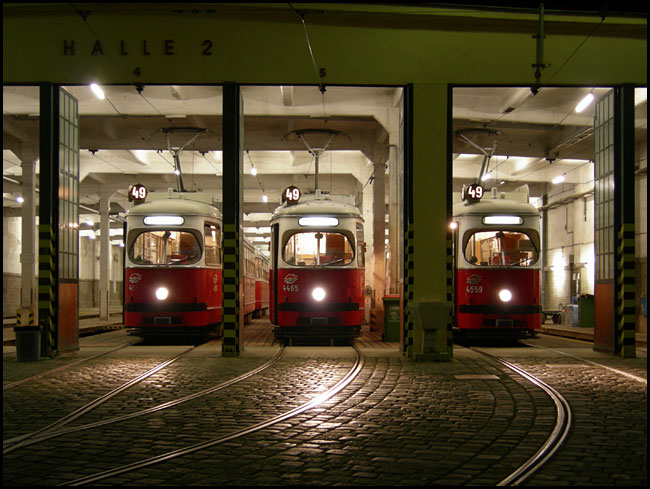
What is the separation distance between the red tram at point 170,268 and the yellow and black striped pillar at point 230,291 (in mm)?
2560

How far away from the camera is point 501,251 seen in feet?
47.4

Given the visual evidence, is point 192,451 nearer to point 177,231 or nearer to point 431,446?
point 431,446

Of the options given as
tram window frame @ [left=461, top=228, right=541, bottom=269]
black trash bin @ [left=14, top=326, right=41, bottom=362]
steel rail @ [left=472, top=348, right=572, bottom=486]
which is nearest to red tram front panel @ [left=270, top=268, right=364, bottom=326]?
tram window frame @ [left=461, top=228, right=541, bottom=269]

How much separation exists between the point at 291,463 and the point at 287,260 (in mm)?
9349

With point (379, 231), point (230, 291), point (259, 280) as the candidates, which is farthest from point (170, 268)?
point (259, 280)

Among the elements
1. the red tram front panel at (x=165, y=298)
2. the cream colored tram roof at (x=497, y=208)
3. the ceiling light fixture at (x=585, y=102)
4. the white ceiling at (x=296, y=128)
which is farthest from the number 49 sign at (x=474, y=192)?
the red tram front panel at (x=165, y=298)

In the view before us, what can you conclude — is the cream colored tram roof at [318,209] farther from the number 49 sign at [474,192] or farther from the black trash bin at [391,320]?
the number 49 sign at [474,192]

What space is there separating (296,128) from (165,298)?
8.31 m

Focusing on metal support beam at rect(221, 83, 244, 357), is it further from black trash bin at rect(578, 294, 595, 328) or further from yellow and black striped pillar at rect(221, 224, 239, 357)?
black trash bin at rect(578, 294, 595, 328)

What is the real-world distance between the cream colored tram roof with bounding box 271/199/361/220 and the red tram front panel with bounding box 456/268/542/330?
284 centimetres

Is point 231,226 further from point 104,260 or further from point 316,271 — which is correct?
point 104,260

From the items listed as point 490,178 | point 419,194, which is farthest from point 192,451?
point 490,178

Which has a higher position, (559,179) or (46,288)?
(559,179)

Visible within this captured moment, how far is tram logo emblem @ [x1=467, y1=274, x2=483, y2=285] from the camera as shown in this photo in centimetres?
1426
